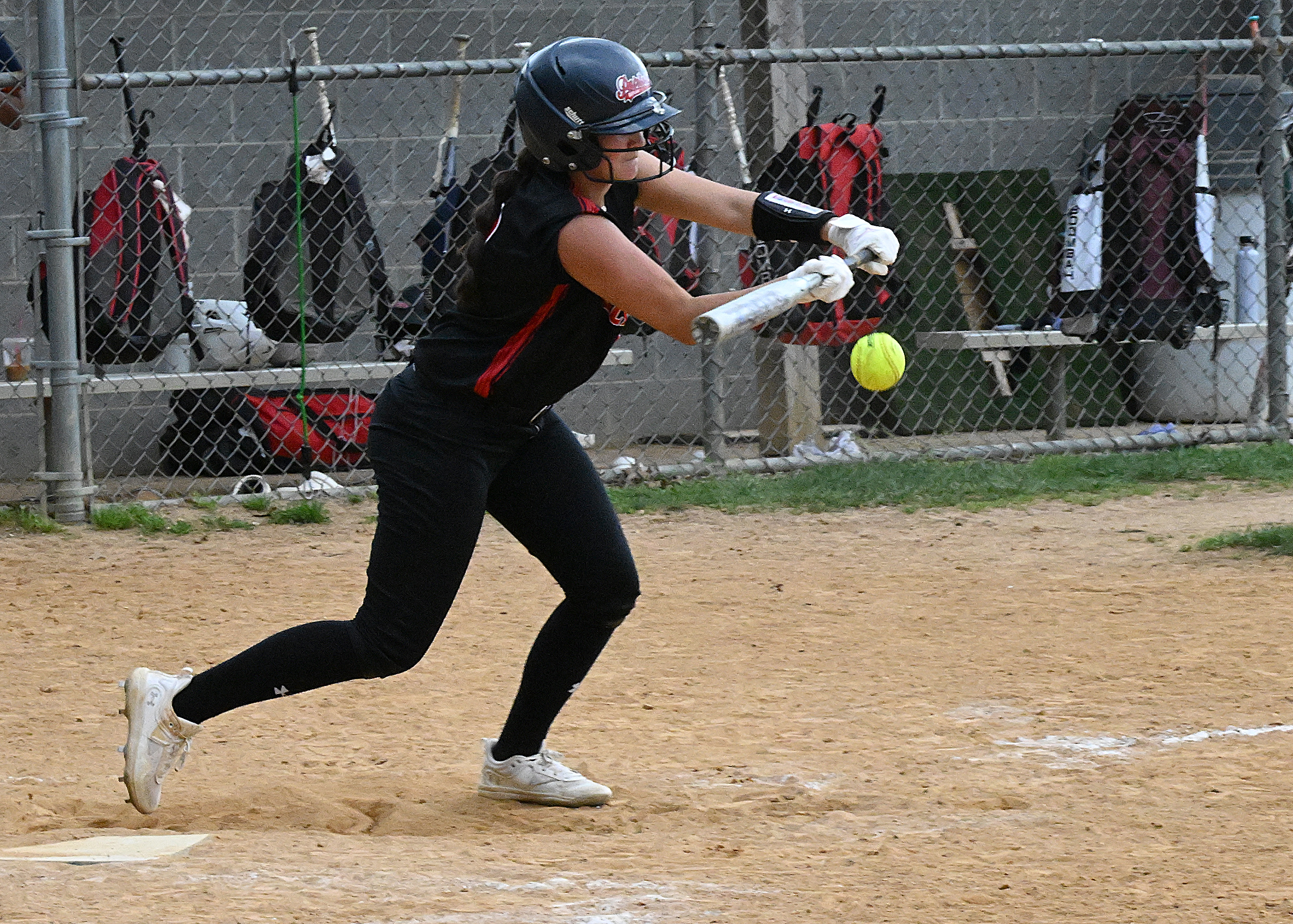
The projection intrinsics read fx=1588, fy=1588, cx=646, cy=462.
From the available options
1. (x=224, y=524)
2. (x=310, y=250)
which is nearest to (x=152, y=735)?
(x=224, y=524)

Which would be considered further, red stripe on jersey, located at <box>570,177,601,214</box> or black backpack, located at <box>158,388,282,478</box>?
black backpack, located at <box>158,388,282,478</box>

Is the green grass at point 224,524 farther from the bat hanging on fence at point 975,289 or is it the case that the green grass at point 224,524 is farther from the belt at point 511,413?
the bat hanging on fence at point 975,289

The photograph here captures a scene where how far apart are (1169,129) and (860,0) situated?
2.08m

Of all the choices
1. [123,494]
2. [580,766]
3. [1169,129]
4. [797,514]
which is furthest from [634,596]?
[1169,129]

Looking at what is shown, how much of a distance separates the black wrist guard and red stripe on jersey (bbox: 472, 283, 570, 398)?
0.51m

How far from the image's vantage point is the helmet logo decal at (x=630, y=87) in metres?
3.06

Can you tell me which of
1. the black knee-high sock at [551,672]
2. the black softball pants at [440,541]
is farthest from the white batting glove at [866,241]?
the black knee-high sock at [551,672]

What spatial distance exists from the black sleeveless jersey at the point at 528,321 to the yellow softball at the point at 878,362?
4263mm

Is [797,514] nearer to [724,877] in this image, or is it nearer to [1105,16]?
[724,877]

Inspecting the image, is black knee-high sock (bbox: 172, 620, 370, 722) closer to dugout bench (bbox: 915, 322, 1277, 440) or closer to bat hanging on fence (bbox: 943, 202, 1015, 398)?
dugout bench (bbox: 915, 322, 1277, 440)

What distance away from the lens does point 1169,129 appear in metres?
8.37

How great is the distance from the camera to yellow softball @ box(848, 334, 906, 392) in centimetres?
738

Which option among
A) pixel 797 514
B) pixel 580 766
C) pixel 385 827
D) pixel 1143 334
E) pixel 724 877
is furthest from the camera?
pixel 1143 334

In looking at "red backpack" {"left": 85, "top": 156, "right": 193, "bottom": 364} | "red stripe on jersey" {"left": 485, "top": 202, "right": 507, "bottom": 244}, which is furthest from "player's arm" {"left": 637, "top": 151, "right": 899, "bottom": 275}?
"red backpack" {"left": 85, "top": 156, "right": 193, "bottom": 364}
